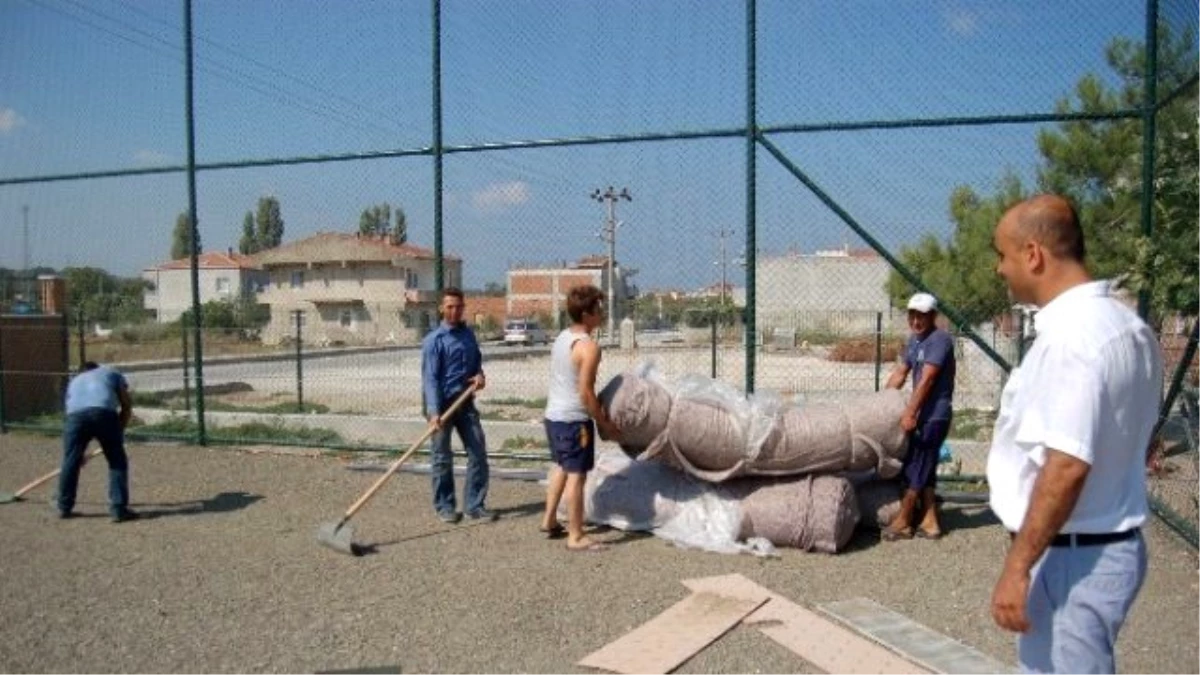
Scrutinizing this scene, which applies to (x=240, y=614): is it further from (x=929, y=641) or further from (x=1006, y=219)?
(x=1006, y=219)

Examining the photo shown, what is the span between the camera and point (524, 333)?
15656mm

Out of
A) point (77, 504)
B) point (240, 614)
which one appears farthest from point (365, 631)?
point (77, 504)

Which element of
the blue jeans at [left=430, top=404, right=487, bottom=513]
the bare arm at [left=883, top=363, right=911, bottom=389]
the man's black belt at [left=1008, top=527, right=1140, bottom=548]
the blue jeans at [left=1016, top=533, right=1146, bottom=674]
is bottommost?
the blue jeans at [left=430, top=404, right=487, bottom=513]

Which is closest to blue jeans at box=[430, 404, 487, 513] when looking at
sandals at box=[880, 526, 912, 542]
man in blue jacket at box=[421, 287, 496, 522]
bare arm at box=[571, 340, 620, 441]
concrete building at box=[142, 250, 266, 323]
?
man in blue jacket at box=[421, 287, 496, 522]

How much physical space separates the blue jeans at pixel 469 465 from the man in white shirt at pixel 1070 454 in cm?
483

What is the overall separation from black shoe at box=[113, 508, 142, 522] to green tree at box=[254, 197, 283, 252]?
3.89 meters

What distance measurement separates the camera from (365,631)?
4.65 metres

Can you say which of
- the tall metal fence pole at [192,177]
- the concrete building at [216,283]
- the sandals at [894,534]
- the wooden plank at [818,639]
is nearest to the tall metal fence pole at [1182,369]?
the sandals at [894,534]

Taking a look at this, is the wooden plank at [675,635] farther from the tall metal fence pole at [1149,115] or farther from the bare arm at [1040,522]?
the tall metal fence pole at [1149,115]

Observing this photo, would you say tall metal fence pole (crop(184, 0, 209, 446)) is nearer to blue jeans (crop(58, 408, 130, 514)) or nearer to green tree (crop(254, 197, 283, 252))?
green tree (crop(254, 197, 283, 252))

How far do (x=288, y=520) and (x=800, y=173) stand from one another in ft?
15.4

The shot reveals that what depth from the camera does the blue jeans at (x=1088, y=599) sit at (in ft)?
7.68

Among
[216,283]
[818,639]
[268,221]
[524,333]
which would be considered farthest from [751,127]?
[216,283]

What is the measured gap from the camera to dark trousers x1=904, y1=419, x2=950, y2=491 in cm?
608
